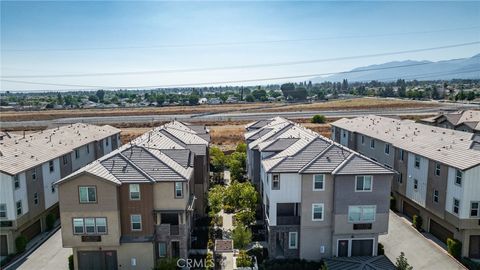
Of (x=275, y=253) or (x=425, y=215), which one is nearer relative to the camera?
(x=275, y=253)

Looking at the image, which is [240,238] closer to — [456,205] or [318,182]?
[318,182]

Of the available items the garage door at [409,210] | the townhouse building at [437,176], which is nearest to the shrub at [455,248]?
the townhouse building at [437,176]

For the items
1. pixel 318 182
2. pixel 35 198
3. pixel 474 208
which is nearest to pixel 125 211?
pixel 35 198

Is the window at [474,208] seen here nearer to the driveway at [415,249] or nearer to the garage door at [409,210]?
the driveway at [415,249]

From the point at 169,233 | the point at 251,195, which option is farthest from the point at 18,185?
the point at 251,195

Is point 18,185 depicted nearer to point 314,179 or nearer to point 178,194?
point 178,194

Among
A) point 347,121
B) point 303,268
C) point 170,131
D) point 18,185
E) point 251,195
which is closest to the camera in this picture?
point 303,268
